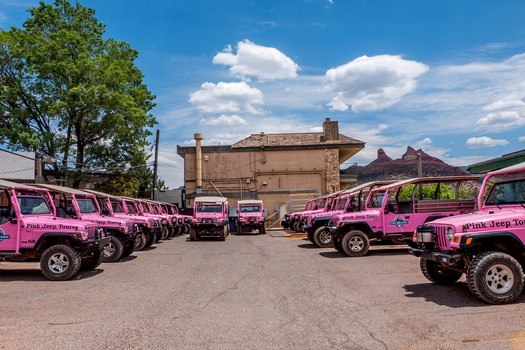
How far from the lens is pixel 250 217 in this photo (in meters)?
28.5

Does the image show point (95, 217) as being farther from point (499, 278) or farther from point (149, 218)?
point (499, 278)

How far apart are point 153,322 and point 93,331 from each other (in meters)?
0.75

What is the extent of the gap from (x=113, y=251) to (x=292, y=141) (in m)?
29.4

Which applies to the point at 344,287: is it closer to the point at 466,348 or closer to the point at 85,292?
the point at 466,348

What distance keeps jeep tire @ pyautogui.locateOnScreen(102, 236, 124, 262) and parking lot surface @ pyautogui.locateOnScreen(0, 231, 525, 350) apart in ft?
8.44

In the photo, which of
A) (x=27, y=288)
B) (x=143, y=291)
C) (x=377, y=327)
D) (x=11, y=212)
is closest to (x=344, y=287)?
(x=377, y=327)

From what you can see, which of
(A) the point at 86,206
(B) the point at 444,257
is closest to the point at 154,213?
(A) the point at 86,206

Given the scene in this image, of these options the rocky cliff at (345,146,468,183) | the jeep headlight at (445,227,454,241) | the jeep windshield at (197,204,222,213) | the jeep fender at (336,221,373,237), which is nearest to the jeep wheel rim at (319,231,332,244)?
the jeep fender at (336,221,373,237)

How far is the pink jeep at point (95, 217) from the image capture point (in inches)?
500

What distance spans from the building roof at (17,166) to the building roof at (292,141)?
16549mm

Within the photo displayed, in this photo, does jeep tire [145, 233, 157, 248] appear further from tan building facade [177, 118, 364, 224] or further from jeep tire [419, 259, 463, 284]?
tan building facade [177, 118, 364, 224]

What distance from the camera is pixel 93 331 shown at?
573 cm

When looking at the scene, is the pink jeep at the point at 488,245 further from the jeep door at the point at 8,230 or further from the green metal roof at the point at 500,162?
the green metal roof at the point at 500,162

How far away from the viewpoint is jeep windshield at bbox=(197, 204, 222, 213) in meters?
24.4
